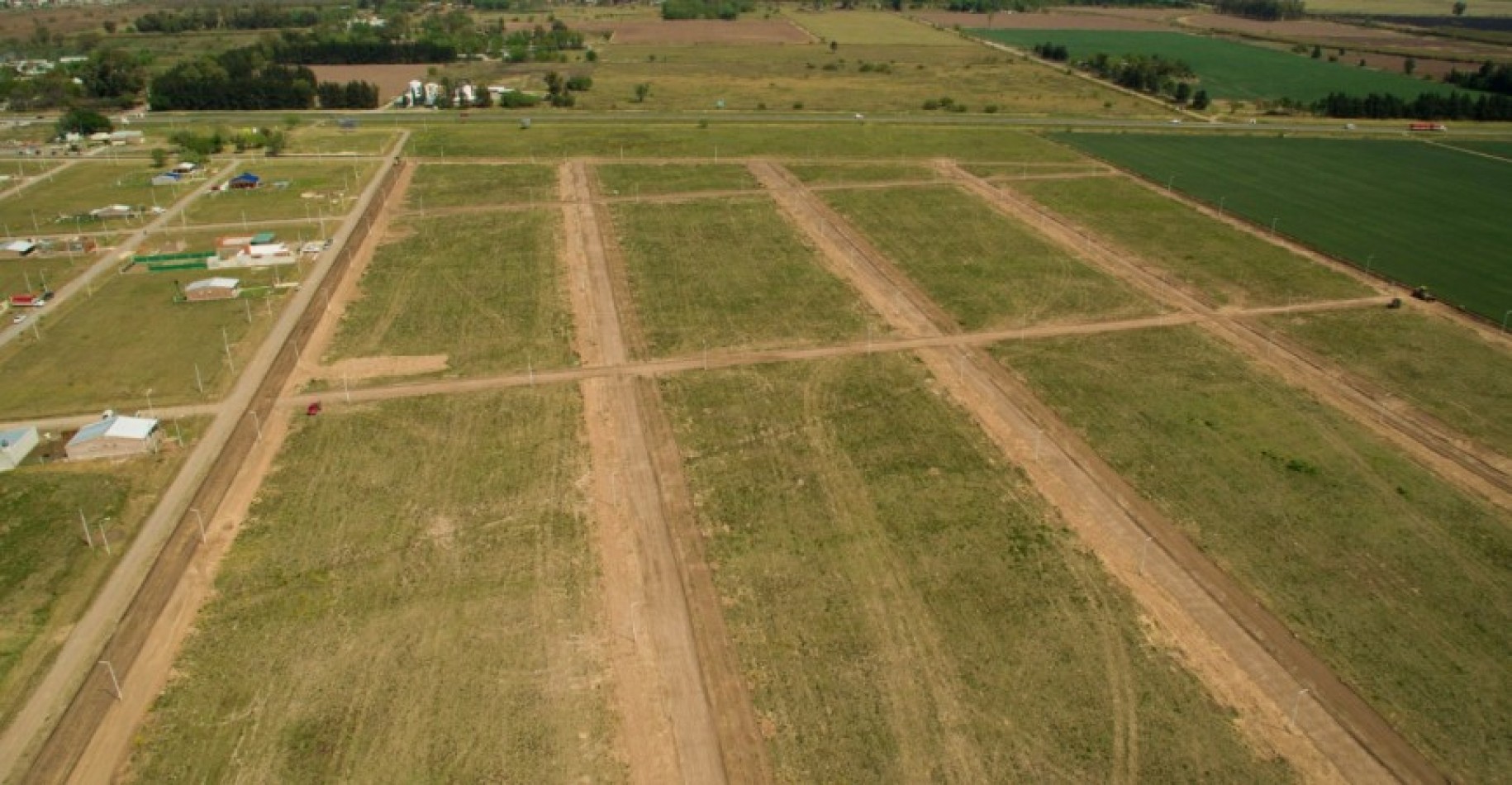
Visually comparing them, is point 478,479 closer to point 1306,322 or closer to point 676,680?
point 676,680

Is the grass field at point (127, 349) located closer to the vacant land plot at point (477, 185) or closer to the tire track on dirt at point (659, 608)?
the vacant land plot at point (477, 185)

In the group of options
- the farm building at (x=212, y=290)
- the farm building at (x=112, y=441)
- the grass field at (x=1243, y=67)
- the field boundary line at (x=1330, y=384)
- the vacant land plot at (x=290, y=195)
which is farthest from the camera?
the grass field at (x=1243, y=67)

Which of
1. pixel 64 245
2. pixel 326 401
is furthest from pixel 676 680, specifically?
pixel 64 245

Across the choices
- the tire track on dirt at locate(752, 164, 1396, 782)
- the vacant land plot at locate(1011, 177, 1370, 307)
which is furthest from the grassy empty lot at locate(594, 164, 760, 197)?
the tire track on dirt at locate(752, 164, 1396, 782)

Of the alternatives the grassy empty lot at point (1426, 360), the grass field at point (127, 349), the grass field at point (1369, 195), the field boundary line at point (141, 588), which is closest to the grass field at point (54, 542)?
the field boundary line at point (141, 588)

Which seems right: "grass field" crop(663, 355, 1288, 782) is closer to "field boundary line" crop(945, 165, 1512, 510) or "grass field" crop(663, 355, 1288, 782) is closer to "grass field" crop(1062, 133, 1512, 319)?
"field boundary line" crop(945, 165, 1512, 510)

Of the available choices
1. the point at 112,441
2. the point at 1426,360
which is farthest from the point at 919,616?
the point at 1426,360

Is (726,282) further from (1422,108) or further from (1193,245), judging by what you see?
(1422,108)
